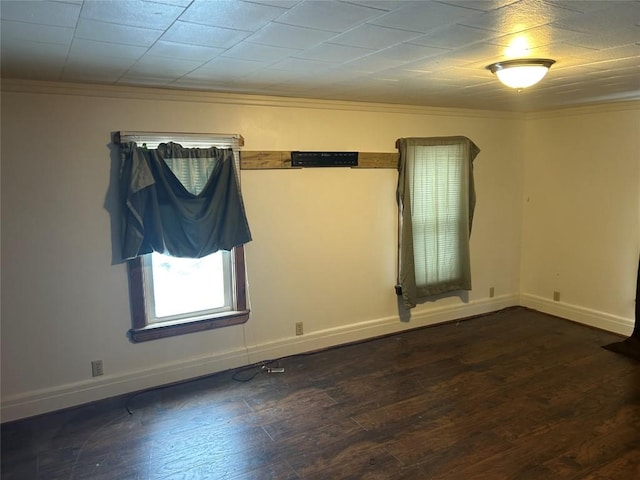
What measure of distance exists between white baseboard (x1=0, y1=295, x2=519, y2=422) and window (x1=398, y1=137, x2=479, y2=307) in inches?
12.8

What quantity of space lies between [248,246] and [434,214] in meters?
2.02

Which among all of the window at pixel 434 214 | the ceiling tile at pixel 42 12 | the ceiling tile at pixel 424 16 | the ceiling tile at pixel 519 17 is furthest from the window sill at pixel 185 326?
the ceiling tile at pixel 519 17

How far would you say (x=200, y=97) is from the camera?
3586 millimetres

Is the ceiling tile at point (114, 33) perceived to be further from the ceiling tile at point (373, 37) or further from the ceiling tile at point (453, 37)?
the ceiling tile at point (453, 37)

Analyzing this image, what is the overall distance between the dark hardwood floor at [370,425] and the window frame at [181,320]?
0.43 m

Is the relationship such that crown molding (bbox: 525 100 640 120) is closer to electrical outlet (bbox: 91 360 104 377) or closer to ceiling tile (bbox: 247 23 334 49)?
ceiling tile (bbox: 247 23 334 49)

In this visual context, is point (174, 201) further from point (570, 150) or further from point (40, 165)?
point (570, 150)

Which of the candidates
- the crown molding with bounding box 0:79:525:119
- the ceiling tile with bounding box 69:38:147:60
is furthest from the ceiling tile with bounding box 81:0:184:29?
the crown molding with bounding box 0:79:525:119

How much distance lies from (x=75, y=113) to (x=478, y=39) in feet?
8.70

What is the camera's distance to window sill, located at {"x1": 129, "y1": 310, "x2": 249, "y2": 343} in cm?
354

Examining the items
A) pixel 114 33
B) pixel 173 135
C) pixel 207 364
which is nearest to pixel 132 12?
pixel 114 33

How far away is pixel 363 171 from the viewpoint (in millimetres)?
4395

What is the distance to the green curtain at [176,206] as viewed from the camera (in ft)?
10.8

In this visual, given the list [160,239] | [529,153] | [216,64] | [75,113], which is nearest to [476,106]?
[529,153]
